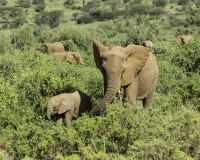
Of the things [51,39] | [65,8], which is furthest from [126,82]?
[65,8]

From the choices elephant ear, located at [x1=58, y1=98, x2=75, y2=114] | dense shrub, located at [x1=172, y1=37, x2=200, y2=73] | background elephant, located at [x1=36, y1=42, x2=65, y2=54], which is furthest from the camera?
background elephant, located at [x1=36, y1=42, x2=65, y2=54]

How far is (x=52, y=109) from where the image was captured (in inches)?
393

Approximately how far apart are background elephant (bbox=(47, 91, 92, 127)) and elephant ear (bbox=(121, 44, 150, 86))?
2.17 metres

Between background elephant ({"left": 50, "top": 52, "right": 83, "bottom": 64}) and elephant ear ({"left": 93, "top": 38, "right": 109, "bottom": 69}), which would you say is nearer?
elephant ear ({"left": 93, "top": 38, "right": 109, "bottom": 69})

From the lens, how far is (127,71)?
8484 millimetres

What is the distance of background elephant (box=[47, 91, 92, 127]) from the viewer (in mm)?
9969

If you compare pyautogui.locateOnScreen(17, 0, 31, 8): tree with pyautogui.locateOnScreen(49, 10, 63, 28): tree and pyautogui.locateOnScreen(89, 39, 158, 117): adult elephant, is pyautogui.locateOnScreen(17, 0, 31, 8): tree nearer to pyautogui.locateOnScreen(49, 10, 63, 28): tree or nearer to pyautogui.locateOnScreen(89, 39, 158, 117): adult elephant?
pyautogui.locateOnScreen(49, 10, 63, 28): tree

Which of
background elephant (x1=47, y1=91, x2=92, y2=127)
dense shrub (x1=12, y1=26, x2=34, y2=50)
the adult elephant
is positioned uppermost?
the adult elephant

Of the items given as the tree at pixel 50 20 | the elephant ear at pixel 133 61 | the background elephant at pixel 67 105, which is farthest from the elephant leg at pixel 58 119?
the tree at pixel 50 20

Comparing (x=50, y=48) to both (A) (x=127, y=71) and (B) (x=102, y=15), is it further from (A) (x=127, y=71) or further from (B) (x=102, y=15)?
(B) (x=102, y=15)

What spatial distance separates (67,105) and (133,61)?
8.29 ft

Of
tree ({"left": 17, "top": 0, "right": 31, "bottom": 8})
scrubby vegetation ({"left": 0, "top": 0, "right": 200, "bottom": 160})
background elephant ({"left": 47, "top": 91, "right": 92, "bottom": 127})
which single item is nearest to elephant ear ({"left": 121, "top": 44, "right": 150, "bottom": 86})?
scrubby vegetation ({"left": 0, "top": 0, "right": 200, "bottom": 160})

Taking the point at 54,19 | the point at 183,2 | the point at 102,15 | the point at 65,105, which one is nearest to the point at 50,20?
the point at 54,19

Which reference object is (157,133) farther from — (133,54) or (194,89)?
(194,89)
